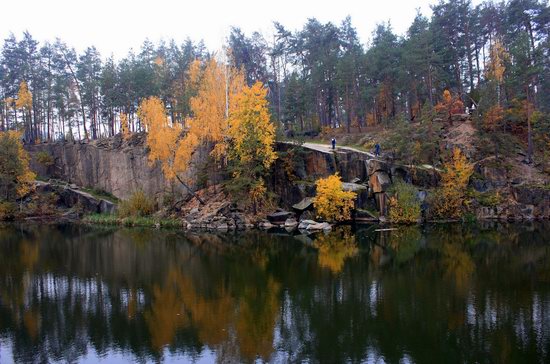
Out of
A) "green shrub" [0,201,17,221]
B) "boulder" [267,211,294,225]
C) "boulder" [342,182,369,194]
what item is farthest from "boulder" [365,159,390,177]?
"green shrub" [0,201,17,221]

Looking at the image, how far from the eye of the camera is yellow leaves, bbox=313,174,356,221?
40.5m

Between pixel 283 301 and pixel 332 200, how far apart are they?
2297 centimetres

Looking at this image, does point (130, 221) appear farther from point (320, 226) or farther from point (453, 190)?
point (453, 190)

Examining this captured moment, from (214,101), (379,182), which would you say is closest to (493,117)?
(379,182)

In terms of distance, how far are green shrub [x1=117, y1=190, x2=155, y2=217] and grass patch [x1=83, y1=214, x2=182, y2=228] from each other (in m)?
0.83

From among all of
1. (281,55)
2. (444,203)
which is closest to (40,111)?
(281,55)

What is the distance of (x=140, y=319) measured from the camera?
16750 mm

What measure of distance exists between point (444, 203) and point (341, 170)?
33.1 ft

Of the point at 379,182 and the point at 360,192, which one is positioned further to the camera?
the point at 360,192

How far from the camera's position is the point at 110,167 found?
2213 inches

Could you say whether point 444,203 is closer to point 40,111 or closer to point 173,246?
point 173,246

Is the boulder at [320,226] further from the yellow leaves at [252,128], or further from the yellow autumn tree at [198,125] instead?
the yellow autumn tree at [198,125]

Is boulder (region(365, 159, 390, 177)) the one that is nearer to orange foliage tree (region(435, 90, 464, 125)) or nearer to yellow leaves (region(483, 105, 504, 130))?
orange foliage tree (region(435, 90, 464, 125))

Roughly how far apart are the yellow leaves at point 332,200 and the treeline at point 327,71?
14.4 meters
